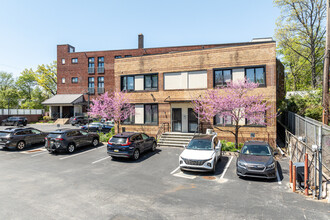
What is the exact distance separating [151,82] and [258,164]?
43.8 ft

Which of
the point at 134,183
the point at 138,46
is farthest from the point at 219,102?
the point at 138,46

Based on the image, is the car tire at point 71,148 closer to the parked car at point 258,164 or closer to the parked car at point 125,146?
the parked car at point 125,146

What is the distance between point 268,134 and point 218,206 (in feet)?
37.0

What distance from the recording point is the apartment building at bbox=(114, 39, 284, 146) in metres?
15.7

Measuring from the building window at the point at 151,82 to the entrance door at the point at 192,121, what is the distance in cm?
431

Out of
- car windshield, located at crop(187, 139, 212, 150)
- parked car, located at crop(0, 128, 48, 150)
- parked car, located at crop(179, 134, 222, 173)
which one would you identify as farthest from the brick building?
parked car, located at crop(0, 128, 48, 150)

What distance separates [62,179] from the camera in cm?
922

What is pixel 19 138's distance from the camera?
51.3ft

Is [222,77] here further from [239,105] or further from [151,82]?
[151,82]

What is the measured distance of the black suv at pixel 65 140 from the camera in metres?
14.0

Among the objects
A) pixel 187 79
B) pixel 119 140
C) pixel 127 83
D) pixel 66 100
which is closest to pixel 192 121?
pixel 187 79

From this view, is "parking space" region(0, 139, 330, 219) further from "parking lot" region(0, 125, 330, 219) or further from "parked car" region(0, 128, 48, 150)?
Result: "parked car" region(0, 128, 48, 150)

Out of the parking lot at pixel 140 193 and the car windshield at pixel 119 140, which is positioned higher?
the car windshield at pixel 119 140

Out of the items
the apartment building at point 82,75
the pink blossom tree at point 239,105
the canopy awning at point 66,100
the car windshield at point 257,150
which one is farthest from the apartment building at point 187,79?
the canopy awning at point 66,100
